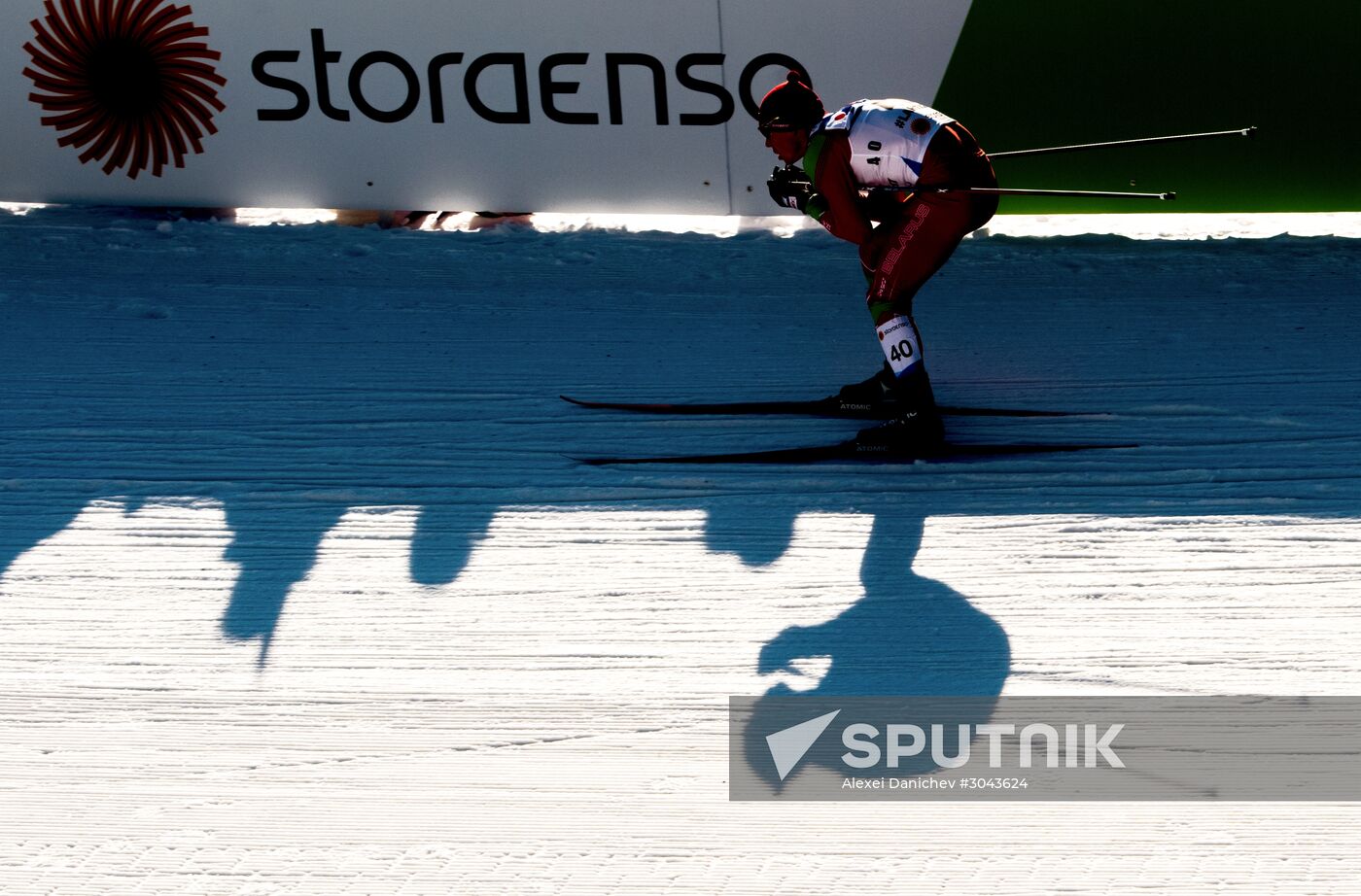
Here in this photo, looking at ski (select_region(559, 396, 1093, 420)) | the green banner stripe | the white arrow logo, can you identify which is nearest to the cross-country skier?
ski (select_region(559, 396, 1093, 420))

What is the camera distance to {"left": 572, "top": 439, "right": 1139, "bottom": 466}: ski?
4980mm

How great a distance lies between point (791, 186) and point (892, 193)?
1.18 feet

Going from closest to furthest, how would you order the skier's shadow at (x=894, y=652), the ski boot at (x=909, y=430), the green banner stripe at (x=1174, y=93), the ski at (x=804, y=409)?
1. the skier's shadow at (x=894, y=652)
2. the ski boot at (x=909, y=430)
3. the ski at (x=804, y=409)
4. the green banner stripe at (x=1174, y=93)

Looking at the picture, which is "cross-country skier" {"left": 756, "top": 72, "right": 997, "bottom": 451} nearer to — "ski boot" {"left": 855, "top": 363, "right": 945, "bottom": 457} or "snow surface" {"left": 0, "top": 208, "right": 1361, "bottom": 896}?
"ski boot" {"left": 855, "top": 363, "right": 945, "bottom": 457}

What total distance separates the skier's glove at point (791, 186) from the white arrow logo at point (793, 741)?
6.92 feet

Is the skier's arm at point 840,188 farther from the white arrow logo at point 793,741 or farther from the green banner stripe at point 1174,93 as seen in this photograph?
the green banner stripe at point 1174,93

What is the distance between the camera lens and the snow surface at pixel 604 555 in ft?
10.4

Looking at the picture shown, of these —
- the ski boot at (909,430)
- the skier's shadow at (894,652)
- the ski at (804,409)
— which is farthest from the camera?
the ski at (804,409)

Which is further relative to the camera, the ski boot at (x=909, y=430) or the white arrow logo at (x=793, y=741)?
Result: the ski boot at (x=909, y=430)

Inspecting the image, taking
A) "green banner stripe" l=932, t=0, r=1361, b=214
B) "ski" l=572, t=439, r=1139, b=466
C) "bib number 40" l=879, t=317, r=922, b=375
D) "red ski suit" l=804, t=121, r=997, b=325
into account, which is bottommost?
"ski" l=572, t=439, r=1139, b=466

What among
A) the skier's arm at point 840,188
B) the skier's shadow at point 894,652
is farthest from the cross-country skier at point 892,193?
the skier's shadow at point 894,652

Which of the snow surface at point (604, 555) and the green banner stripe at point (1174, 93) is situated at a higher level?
the green banner stripe at point (1174, 93)

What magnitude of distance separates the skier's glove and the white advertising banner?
7.08ft

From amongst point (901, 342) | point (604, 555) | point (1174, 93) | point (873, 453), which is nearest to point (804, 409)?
point (873, 453)
